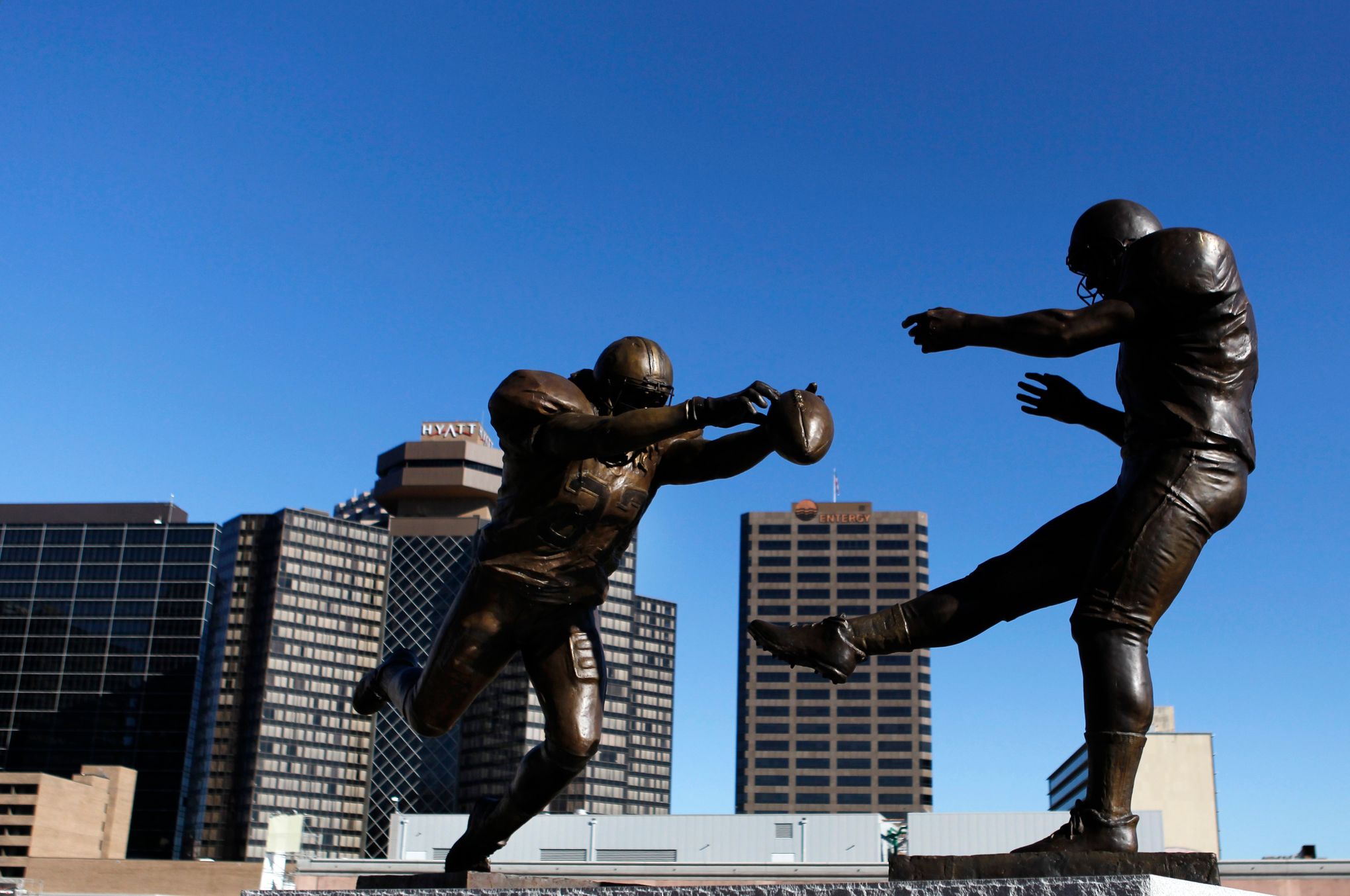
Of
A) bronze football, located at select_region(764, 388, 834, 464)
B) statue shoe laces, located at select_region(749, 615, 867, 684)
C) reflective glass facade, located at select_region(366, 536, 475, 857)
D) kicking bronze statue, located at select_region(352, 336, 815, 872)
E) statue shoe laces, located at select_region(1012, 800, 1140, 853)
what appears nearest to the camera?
statue shoe laces, located at select_region(1012, 800, 1140, 853)

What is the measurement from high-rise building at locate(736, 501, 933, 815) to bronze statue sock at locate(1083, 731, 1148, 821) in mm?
167706

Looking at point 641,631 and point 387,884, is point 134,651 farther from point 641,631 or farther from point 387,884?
Answer: point 387,884

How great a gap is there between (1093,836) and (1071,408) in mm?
2019

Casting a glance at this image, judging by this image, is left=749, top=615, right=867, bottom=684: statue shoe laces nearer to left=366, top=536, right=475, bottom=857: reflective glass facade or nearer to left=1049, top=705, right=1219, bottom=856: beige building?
left=1049, top=705, right=1219, bottom=856: beige building

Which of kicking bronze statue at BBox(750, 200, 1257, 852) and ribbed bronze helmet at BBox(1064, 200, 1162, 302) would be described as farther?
ribbed bronze helmet at BBox(1064, 200, 1162, 302)

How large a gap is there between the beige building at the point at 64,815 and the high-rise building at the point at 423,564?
2778cm

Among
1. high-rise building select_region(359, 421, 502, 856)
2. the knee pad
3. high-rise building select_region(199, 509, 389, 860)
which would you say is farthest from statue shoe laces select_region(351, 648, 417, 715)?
high-rise building select_region(199, 509, 389, 860)

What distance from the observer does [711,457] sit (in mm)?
6359

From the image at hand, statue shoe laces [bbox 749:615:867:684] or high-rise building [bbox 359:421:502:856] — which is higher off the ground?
high-rise building [bbox 359:421:502:856]

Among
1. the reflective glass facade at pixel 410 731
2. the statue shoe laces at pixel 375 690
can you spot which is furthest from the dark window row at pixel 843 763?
the statue shoe laces at pixel 375 690

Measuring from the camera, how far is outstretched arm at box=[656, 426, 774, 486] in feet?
20.5

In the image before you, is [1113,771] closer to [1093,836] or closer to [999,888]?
[1093,836]

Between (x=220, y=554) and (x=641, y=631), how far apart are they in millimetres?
60176

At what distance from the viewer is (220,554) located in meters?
147
